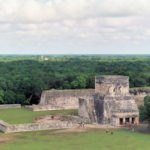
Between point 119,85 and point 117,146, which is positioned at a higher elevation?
point 119,85

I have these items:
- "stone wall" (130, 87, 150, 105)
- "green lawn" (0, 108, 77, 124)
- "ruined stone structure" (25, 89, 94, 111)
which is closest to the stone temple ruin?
"green lawn" (0, 108, 77, 124)

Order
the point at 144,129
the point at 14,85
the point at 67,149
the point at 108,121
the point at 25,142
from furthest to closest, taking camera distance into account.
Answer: the point at 14,85, the point at 108,121, the point at 144,129, the point at 25,142, the point at 67,149

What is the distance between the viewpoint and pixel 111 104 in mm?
25375

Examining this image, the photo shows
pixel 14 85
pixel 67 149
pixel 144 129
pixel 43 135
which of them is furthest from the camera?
pixel 14 85

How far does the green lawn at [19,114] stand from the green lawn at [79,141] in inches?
158

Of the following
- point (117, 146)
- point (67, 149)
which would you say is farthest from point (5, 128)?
point (117, 146)

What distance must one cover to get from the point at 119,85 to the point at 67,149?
9213 millimetres

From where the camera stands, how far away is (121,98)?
2586cm

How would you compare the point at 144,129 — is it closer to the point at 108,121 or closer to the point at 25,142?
the point at 108,121

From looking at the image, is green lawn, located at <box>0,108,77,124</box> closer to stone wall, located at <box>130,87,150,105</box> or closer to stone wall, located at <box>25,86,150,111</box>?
stone wall, located at <box>25,86,150,111</box>

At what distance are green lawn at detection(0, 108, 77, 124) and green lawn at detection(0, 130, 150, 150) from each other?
4016 mm

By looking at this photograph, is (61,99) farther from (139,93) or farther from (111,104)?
(111,104)

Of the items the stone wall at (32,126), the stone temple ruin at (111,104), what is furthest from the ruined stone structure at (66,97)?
the stone wall at (32,126)

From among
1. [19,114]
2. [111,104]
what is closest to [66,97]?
[19,114]
